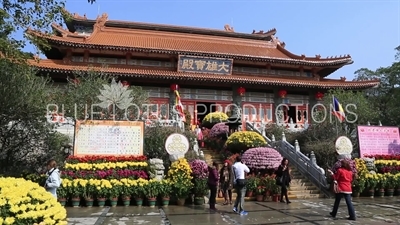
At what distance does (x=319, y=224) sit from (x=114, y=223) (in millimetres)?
3975

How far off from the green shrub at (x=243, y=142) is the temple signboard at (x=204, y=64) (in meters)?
8.45

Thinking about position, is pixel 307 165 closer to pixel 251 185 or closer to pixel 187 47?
pixel 251 185

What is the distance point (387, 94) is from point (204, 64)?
17.6 metres

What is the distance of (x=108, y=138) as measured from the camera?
10.9 meters

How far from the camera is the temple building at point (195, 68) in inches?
839

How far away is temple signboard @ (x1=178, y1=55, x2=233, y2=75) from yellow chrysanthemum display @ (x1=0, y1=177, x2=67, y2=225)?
1791 cm

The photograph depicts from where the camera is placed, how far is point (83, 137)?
10.7 meters

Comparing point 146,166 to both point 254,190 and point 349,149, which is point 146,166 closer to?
point 254,190

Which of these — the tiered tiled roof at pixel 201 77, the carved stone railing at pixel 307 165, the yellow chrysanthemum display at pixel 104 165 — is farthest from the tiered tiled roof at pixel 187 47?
the yellow chrysanthemum display at pixel 104 165

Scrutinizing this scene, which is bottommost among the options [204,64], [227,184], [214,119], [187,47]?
[227,184]

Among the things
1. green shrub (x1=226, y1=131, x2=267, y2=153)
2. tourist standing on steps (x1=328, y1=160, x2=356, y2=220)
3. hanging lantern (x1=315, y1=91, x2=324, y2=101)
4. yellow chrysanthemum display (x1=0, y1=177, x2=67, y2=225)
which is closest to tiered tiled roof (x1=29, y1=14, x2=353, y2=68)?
hanging lantern (x1=315, y1=91, x2=324, y2=101)

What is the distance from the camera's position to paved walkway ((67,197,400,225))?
7344 millimetres

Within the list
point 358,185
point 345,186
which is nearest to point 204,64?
point 358,185

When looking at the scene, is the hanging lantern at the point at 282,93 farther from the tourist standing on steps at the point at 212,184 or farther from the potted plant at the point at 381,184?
the tourist standing on steps at the point at 212,184
